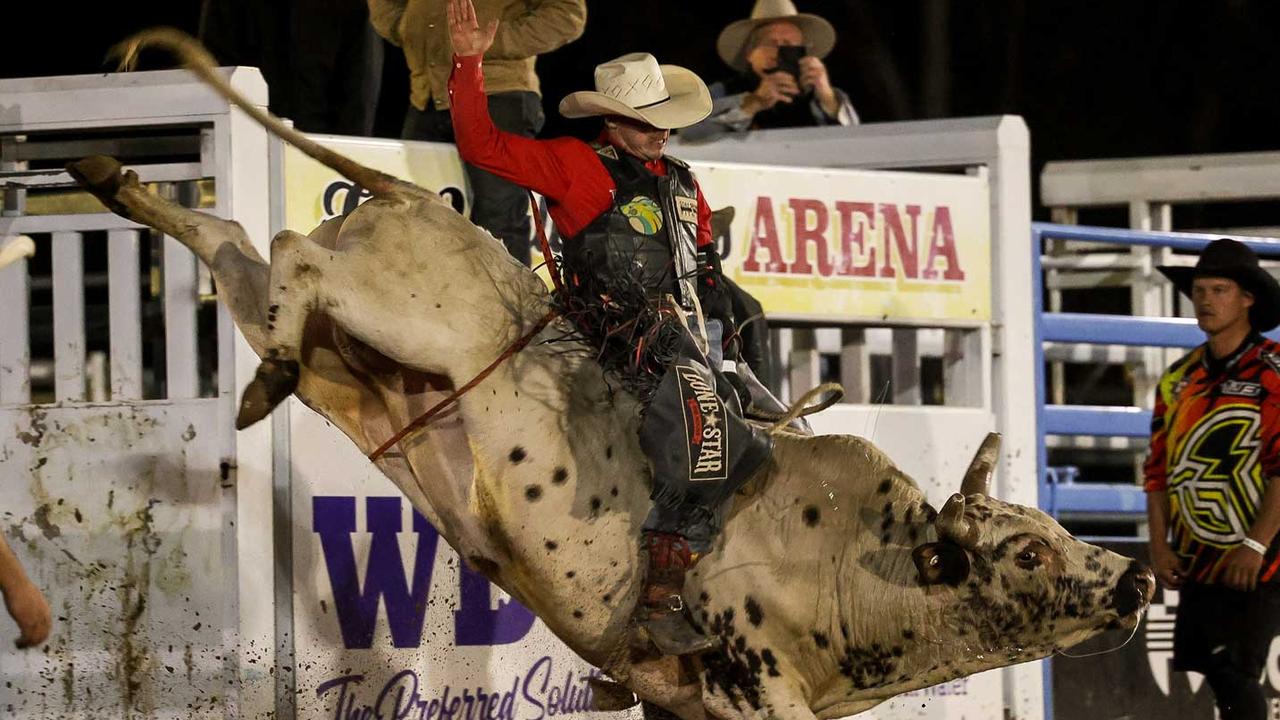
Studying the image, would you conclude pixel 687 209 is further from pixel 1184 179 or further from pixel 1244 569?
pixel 1184 179

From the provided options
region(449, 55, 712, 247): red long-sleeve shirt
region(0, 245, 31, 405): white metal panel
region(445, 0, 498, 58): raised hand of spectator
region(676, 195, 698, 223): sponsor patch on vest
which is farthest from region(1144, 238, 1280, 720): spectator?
region(0, 245, 31, 405): white metal panel

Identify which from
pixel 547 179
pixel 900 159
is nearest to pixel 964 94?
pixel 900 159

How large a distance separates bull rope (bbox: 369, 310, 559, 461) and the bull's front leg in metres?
0.43

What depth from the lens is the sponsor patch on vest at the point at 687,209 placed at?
4988 mm

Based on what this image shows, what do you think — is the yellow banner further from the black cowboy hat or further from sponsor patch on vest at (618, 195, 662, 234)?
sponsor patch on vest at (618, 195, 662, 234)

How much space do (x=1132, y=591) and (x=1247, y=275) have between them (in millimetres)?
1938

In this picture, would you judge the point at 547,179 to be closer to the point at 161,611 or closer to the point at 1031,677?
the point at 161,611

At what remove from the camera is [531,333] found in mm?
4773

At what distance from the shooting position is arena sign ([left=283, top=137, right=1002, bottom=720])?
5766mm

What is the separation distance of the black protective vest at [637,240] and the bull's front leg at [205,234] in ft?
2.75

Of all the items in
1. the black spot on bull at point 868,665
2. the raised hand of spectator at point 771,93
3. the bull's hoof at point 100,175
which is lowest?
the black spot on bull at point 868,665

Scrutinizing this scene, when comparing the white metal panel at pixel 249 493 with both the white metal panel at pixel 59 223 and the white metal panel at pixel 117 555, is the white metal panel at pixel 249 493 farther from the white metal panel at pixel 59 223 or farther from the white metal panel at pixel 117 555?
the white metal panel at pixel 59 223

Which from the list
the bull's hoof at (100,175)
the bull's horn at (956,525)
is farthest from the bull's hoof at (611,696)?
the bull's hoof at (100,175)

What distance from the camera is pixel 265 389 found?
4.45 m
